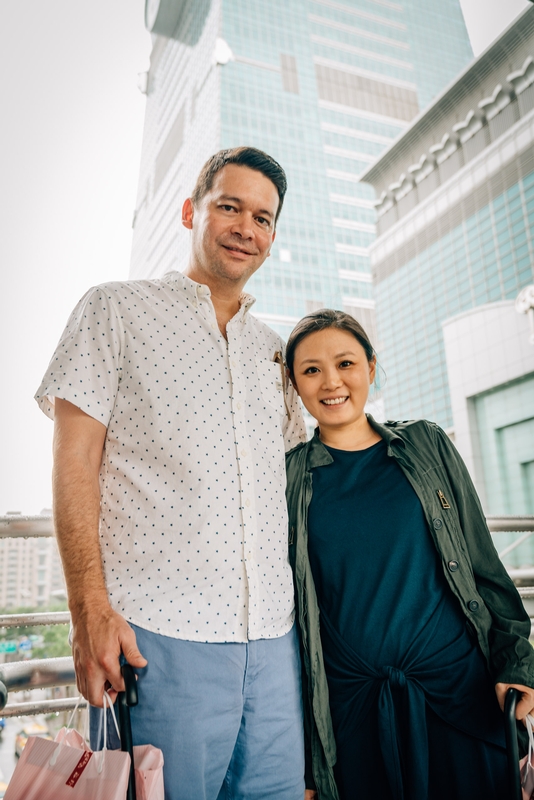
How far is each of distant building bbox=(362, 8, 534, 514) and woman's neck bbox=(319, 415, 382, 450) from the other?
25021mm

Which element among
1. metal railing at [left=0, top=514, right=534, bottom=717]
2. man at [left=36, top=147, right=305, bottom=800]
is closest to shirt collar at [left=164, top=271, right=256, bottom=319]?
man at [left=36, top=147, right=305, bottom=800]

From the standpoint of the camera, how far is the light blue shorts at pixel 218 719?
0.86 m

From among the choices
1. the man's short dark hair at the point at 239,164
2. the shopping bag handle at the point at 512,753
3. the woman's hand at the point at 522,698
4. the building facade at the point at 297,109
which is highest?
the building facade at the point at 297,109

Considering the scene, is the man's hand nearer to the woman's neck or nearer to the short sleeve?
the short sleeve

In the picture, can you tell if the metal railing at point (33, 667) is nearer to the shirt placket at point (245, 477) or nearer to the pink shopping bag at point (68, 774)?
the pink shopping bag at point (68, 774)

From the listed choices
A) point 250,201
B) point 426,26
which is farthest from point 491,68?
point 426,26

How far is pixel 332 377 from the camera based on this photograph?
1.26 m

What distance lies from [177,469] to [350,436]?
19.5 inches

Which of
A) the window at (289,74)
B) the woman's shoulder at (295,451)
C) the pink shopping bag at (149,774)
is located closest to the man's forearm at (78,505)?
the pink shopping bag at (149,774)

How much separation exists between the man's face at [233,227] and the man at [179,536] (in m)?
0.11

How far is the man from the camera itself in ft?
2.83

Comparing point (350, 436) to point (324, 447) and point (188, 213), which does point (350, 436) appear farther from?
point (188, 213)

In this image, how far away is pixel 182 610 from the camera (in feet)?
2.92

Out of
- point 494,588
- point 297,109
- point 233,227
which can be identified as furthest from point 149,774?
point 297,109
